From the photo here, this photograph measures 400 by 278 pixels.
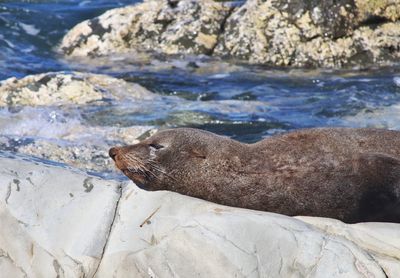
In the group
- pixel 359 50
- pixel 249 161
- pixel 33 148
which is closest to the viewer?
pixel 249 161

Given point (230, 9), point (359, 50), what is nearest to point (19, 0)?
point (230, 9)

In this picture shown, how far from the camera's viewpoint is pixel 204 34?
16.0 metres

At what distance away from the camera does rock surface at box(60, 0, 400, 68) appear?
49.3 ft

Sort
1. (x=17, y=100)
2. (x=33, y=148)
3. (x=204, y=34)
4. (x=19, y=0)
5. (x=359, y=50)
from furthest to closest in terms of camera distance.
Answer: (x=19, y=0), (x=204, y=34), (x=359, y=50), (x=17, y=100), (x=33, y=148)

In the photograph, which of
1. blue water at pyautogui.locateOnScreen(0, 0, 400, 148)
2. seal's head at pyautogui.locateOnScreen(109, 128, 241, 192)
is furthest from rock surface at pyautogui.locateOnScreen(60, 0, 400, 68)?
seal's head at pyautogui.locateOnScreen(109, 128, 241, 192)

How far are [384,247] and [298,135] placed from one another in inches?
55.6

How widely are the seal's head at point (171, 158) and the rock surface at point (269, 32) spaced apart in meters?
8.54

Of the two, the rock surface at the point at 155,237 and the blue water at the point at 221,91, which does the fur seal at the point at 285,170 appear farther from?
the blue water at the point at 221,91

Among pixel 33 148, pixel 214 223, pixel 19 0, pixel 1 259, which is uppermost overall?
pixel 214 223

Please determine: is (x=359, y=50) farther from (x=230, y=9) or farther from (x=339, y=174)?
(x=339, y=174)

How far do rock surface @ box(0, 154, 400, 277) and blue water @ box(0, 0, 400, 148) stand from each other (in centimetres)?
457

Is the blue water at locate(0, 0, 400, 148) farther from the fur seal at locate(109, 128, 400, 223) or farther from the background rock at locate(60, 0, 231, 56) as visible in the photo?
the fur seal at locate(109, 128, 400, 223)

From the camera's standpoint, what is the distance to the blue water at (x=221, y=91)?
11.1 m

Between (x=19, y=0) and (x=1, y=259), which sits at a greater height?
(x=1, y=259)
